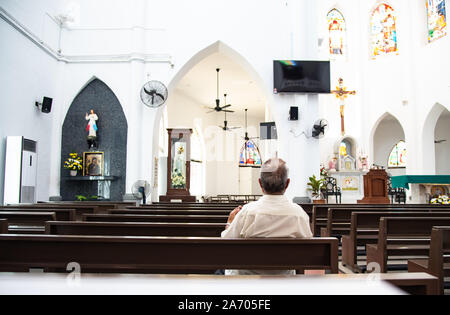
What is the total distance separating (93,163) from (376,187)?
759 cm

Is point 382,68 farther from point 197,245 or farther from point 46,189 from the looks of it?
point 197,245

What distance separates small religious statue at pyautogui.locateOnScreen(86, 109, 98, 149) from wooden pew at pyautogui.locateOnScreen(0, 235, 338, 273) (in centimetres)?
794

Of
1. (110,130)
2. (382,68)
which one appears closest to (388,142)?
(382,68)

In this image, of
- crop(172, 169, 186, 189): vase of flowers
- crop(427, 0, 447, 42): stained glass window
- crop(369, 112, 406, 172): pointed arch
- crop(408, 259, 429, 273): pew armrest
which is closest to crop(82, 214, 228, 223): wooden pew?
crop(408, 259, 429, 273): pew armrest

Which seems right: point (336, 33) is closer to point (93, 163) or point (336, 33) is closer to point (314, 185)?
point (314, 185)

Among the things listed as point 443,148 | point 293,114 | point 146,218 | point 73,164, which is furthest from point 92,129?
point 443,148

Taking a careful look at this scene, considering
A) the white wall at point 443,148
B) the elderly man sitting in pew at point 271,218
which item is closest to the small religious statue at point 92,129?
the elderly man sitting in pew at point 271,218

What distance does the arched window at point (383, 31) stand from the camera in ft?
47.8

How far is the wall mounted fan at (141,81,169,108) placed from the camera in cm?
914

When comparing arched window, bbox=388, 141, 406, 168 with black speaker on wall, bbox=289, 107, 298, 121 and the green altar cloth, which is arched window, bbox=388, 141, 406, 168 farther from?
black speaker on wall, bbox=289, 107, 298, 121

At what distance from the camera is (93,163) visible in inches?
374

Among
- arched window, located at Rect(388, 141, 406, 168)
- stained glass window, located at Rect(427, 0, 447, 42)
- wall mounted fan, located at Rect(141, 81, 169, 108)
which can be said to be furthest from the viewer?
arched window, located at Rect(388, 141, 406, 168)

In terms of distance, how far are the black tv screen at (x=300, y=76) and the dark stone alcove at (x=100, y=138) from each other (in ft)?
14.2

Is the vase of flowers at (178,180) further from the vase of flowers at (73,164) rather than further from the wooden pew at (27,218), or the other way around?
the wooden pew at (27,218)
